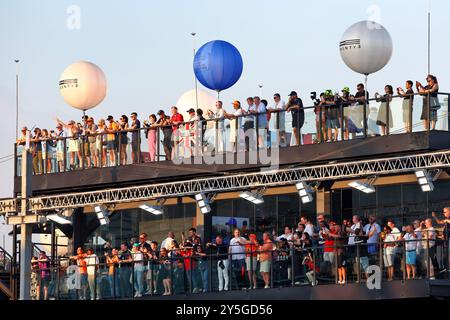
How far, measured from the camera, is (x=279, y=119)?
44375 millimetres

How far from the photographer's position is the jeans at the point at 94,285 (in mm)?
44375

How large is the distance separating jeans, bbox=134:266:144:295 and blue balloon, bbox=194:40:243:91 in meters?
6.67

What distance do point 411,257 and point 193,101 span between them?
14229mm

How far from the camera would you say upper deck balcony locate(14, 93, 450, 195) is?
4228 centimetres

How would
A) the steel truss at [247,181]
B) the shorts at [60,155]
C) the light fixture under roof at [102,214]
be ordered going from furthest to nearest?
the shorts at [60,155] → the light fixture under roof at [102,214] → the steel truss at [247,181]

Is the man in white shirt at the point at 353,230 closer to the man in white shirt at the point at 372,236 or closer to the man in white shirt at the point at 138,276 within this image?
the man in white shirt at the point at 372,236

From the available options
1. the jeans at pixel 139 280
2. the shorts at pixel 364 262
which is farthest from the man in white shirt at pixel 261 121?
the shorts at pixel 364 262

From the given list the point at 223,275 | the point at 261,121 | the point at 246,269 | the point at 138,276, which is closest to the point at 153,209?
the point at 138,276

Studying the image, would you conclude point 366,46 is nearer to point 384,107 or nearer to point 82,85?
point 384,107

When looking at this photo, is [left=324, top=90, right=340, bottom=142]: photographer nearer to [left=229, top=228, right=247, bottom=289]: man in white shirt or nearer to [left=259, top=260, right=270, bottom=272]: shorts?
[left=229, top=228, right=247, bottom=289]: man in white shirt

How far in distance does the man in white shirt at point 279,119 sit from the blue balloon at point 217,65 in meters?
3.45

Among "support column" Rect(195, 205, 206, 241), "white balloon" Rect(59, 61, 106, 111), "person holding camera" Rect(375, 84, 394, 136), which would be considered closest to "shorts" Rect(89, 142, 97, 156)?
"white balloon" Rect(59, 61, 106, 111)

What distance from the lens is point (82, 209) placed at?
2080 inches

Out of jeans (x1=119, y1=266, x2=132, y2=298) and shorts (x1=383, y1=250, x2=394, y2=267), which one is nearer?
shorts (x1=383, y1=250, x2=394, y2=267)
